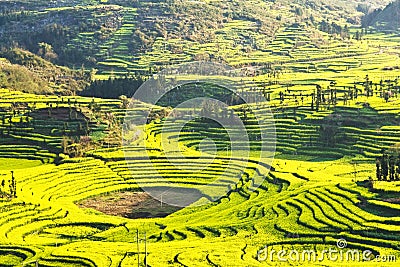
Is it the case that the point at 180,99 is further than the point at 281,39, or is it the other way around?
the point at 281,39

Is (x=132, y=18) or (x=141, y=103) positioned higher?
(x=132, y=18)

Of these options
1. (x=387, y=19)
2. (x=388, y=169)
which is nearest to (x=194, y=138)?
(x=388, y=169)

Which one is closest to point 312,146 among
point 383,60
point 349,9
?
point 383,60

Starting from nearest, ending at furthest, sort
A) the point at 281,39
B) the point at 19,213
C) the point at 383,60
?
the point at 19,213 < the point at 383,60 < the point at 281,39

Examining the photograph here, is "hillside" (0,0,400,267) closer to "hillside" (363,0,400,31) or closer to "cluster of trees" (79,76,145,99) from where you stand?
"cluster of trees" (79,76,145,99)

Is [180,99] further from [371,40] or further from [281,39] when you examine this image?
[371,40]

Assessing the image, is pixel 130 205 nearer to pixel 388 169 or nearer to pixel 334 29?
pixel 388 169

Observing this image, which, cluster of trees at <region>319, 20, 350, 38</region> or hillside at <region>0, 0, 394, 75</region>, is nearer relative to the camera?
hillside at <region>0, 0, 394, 75</region>

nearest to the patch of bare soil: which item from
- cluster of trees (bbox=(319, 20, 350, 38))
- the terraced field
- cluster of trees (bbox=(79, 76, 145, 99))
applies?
the terraced field

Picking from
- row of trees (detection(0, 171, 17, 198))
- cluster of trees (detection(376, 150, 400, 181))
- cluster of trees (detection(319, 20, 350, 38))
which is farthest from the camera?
cluster of trees (detection(319, 20, 350, 38))
